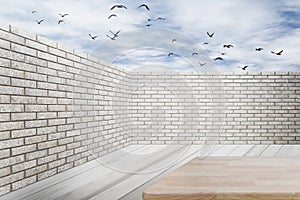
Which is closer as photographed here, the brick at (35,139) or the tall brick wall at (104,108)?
the tall brick wall at (104,108)

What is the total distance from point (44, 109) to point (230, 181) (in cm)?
278

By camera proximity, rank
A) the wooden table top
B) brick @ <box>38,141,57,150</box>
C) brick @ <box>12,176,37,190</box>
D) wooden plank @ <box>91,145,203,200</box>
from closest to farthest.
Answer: the wooden table top → wooden plank @ <box>91,145,203,200</box> → brick @ <box>12,176,37,190</box> → brick @ <box>38,141,57,150</box>

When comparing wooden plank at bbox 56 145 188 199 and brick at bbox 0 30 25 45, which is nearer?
wooden plank at bbox 56 145 188 199

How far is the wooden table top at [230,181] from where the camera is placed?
0.85 meters

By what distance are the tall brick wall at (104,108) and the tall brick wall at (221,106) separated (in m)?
0.02

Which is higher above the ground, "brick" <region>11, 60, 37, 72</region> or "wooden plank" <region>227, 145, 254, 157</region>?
"brick" <region>11, 60, 37, 72</region>

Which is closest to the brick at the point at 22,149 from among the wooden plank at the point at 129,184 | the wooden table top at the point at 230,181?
the wooden plank at the point at 129,184

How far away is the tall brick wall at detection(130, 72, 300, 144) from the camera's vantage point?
Result: 7.21 m

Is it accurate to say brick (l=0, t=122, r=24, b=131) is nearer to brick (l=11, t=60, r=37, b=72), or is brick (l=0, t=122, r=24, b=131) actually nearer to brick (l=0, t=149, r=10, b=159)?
brick (l=0, t=149, r=10, b=159)

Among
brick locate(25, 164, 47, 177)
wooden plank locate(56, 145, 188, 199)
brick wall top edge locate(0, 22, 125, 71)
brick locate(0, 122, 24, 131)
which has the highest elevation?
brick wall top edge locate(0, 22, 125, 71)

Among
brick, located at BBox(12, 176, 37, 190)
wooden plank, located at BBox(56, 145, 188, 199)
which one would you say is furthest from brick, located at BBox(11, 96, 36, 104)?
wooden plank, located at BBox(56, 145, 188, 199)

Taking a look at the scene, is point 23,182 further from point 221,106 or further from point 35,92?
point 221,106

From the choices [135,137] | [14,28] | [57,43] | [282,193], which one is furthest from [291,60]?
[282,193]

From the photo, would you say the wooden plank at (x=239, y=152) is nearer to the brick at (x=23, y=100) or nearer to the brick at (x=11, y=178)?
the brick at (x=23, y=100)
